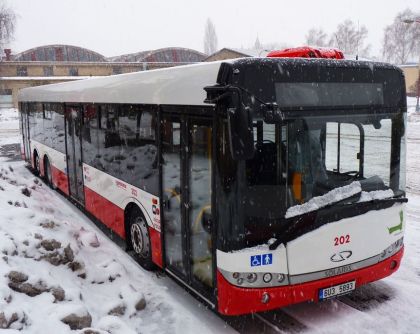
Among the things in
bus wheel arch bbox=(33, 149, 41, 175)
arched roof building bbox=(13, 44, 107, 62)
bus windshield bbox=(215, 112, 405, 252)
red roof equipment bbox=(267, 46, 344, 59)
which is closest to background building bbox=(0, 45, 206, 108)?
arched roof building bbox=(13, 44, 107, 62)

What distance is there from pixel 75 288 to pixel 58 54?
222ft

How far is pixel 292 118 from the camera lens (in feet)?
14.4

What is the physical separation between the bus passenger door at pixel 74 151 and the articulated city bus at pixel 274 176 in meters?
3.56

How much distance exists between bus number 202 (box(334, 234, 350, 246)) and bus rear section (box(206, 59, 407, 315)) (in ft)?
0.03

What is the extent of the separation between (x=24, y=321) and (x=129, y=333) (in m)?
1.01

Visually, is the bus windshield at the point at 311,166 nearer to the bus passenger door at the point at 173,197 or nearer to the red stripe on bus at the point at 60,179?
the bus passenger door at the point at 173,197

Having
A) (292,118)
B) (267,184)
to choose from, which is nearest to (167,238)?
(267,184)

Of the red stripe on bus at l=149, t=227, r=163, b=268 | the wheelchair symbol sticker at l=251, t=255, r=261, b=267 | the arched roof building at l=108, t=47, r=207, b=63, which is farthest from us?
the arched roof building at l=108, t=47, r=207, b=63

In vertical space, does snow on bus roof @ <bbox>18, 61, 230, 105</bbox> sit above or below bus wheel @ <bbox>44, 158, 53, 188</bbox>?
above

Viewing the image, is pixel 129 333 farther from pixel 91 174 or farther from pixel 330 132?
pixel 91 174

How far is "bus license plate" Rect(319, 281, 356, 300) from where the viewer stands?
4.73 m

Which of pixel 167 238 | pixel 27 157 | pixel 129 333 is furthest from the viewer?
pixel 27 157

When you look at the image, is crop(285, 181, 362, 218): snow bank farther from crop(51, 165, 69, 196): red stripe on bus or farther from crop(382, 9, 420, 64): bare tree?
crop(382, 9, 420, 64): bare tree

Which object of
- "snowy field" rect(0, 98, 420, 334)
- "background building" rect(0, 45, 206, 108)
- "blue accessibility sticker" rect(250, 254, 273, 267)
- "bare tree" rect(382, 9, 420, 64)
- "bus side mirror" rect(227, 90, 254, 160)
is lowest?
"snowy field" rect(0, 98, 420, 334)
